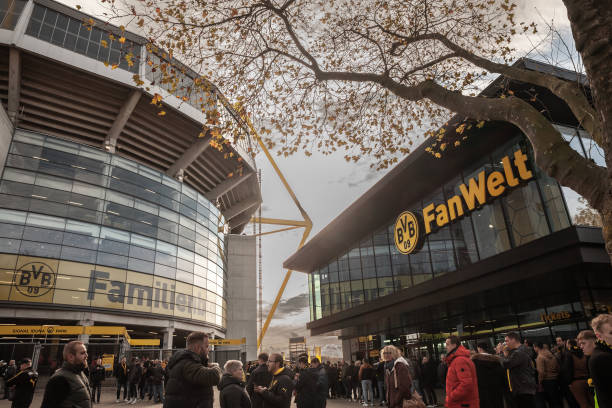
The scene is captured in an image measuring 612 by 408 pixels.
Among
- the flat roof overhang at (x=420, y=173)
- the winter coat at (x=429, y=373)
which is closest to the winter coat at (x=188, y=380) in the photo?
the flat roof overhang at (x=420, y=173)

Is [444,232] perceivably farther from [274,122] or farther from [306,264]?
[306,264]

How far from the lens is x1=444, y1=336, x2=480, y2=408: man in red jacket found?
4758mm

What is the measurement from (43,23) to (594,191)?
118 feet

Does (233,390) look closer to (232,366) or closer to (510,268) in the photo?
(232,366)

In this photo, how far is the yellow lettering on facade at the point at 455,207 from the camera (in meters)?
14.2

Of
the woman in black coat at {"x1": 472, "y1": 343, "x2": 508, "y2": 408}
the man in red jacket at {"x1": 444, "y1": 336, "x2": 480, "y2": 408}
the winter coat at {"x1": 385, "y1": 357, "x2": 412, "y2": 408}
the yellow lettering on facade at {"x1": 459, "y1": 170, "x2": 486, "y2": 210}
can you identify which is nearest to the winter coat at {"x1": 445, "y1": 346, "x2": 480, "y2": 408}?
the man in red jacket at {"x1": 444, "y1": 336, "x2": 480, "y2": 408}

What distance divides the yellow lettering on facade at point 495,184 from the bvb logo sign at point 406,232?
4.47 m

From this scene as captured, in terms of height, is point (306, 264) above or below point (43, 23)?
below

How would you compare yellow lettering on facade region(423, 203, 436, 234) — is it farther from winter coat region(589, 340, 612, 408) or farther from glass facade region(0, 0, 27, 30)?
glass facade region(0, 0, 27, 30)

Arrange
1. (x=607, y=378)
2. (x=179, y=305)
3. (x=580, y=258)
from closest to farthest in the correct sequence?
(x=607, y=378) < (x=580, y=258) < (x=179, y=305)

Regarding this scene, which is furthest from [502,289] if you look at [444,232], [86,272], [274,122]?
[86,272]

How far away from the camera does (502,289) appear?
41.6 feet

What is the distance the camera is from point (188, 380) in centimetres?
383

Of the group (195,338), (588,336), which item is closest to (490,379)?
(588,336)
